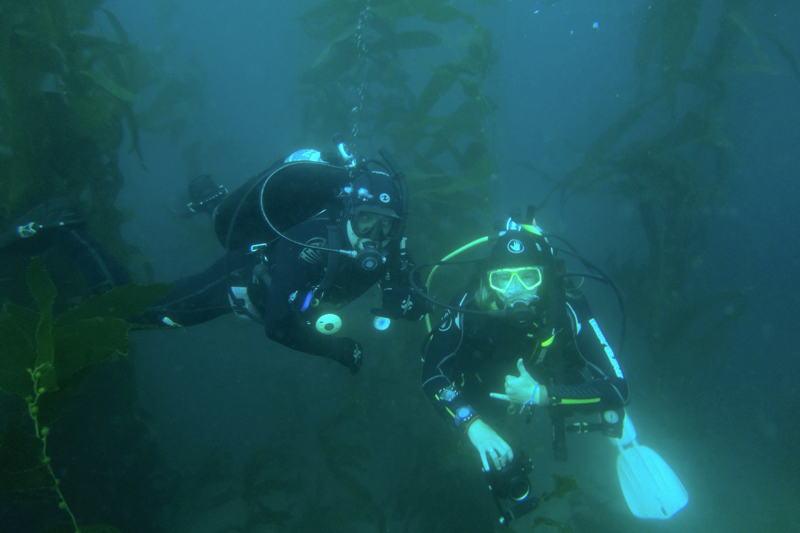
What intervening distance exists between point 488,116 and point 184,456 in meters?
6.80

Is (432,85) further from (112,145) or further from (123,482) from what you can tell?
(123,482)

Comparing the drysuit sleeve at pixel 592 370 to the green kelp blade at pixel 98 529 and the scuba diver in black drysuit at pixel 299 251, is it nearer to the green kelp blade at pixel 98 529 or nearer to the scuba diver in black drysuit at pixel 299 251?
the scuba diver in black drysuit at pixel 299 251

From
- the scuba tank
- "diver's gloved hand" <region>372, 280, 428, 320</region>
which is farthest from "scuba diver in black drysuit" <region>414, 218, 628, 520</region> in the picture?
the scuba tank

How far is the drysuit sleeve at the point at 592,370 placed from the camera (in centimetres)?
258

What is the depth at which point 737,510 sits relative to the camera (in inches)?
243

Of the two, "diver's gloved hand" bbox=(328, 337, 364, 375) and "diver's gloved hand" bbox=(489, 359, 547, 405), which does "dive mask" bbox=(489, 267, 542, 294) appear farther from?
"diver's gloved hand" bbox=(328, 337, 364, 375)

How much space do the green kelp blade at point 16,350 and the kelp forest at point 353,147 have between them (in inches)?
15.4

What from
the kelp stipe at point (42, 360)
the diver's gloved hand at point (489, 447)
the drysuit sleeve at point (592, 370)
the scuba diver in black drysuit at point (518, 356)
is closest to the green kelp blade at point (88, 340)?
the kelp stipe at point (42, 360)

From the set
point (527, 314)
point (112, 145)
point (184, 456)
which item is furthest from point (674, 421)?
point (112, 145)

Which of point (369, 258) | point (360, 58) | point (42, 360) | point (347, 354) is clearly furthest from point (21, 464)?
point (360, 58)

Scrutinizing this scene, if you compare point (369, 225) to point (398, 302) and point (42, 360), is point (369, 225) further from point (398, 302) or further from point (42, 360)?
point (42, 360)

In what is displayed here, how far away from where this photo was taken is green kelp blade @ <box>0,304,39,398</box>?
72.7 inches

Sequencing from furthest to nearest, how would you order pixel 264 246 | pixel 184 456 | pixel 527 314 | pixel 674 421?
pixel 674 421
pixel 184 456
pixel 264 246
pixel 527 314

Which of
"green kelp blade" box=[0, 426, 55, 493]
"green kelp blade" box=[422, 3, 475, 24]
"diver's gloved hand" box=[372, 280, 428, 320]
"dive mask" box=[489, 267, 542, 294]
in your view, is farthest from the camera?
"green kelp blade" box=[422, 3, 475, 24]
